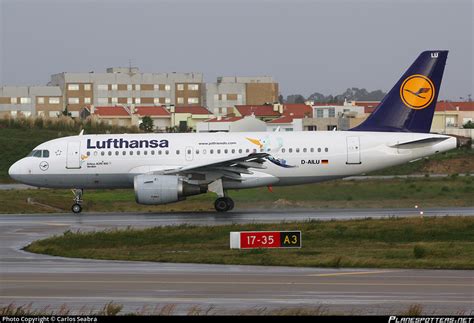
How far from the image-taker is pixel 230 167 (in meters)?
38.4

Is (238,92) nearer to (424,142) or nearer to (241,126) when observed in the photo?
(241,126)

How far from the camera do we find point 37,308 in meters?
16.5

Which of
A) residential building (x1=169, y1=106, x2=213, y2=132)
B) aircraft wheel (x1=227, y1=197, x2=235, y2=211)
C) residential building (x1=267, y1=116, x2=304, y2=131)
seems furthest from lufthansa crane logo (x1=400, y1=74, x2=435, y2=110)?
residential building (x1=169, y1=106, x2=213, y2=132)

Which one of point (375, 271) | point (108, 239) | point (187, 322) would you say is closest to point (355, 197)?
point (108, 239)

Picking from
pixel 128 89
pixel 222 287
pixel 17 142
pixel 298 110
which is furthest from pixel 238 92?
pixel 222 287

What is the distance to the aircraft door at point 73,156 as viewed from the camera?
40781 mm

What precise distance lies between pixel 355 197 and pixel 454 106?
9594cm

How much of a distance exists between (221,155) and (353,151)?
215 inches

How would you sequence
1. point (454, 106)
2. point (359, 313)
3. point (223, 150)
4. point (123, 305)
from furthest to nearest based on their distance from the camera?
1. point (454, 106)
2. point (223, 150)
3. point (123, 305)
4. point (359, 313)

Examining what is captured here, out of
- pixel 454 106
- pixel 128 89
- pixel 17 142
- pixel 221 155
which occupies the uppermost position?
pixel 128 89

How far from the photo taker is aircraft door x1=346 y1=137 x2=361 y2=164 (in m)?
39.9

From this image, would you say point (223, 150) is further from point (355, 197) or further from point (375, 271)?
point (375, 271)

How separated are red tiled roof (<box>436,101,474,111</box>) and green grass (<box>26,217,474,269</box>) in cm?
9971

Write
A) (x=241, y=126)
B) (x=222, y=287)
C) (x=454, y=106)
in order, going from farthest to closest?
(x=454, y=106) < (x=241, y=126) < (x=222, y=287)
